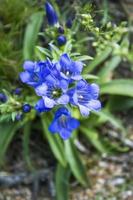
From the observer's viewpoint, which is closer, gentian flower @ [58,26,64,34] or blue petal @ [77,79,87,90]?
blue petal @ [77,79,87,90]

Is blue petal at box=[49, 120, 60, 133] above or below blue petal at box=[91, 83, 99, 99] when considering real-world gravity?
below

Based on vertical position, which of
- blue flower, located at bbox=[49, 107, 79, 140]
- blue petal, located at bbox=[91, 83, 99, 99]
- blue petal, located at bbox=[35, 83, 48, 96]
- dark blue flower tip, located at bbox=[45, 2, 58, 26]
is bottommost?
blue flower, located at bbox=[49, 107, 79, 140]

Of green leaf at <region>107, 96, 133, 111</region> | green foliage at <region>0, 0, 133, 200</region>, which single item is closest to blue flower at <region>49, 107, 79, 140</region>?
green foliage at <region>0, 0, 133, 200</region>

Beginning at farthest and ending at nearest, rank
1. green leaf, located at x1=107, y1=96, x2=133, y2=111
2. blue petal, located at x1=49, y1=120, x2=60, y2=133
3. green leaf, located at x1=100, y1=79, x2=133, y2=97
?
1. green leaf, located at x1=107, y1=96, x2=133, y2=111
2. green leaf, located at x1=100, y1=79, x2=133, y2=97
3. blue petal, located at x1=49, y1=120, x2=60, y2=133

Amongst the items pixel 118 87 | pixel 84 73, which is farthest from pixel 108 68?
pixel 84 73

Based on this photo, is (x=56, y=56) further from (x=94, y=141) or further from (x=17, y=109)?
(x=94, y=141)

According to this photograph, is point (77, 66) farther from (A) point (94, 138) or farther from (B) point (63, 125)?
(A) point (94, 138)

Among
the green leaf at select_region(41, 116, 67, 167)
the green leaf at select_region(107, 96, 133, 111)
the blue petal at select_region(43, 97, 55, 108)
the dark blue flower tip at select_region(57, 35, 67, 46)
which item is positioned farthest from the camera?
the green leaf at select_region(107, 96, 133, 111)

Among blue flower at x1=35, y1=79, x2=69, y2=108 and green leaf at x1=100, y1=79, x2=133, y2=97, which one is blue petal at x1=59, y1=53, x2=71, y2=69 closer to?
blue flower at x1=35, y1=79, x2=69, y2=108
